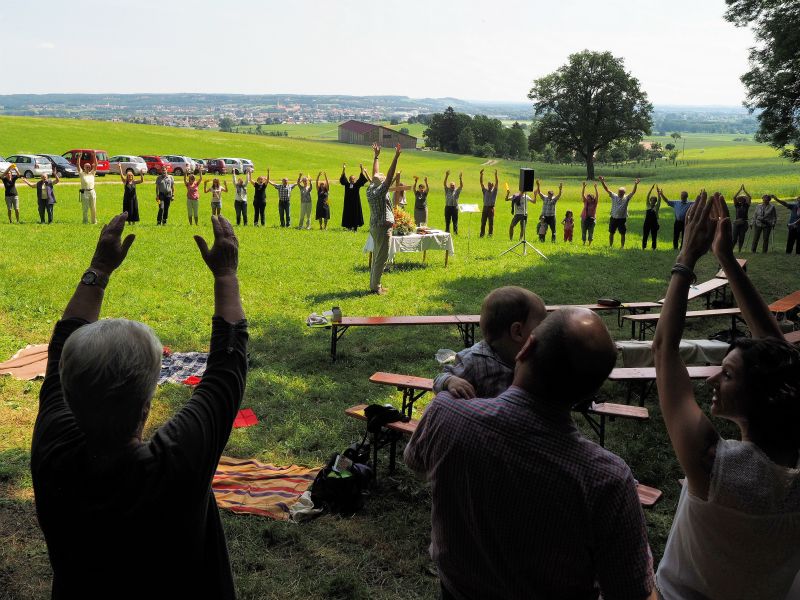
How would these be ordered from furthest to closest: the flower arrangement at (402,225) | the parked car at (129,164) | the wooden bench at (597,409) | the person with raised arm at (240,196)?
the parked car at (129,164)
the person with raised arm at (240,196)
the flower arrangement at (402,225)
the wooden bench at (597,409)

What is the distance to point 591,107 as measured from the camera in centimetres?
6581

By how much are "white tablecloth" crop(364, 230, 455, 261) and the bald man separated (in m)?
13.0

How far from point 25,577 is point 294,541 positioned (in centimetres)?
176

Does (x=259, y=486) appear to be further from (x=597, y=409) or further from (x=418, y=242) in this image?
(x=418, y=242)

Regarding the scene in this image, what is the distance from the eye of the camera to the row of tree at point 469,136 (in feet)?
309

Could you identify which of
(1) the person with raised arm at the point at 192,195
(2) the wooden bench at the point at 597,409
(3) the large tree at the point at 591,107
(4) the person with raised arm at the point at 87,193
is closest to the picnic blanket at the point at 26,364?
(2) the wooden bench at the point at 597,409

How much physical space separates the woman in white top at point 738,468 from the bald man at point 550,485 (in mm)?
399

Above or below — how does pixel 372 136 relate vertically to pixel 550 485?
above

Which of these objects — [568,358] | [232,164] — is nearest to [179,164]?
[232,164]

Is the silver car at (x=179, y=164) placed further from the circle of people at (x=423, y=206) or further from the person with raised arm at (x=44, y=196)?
the person with raised arm at (x=44, y=196)

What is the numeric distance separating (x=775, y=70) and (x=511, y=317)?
104 feet

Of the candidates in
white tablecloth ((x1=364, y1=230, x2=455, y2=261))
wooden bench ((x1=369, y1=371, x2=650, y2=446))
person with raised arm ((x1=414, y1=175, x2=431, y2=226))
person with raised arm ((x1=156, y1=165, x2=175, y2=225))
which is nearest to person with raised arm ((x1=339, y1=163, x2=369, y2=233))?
person with raised arm ((x1=414, y1=175, x2=431, y2=226))

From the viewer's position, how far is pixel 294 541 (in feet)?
16.0

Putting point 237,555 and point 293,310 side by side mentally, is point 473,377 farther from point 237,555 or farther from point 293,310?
point 293,310
